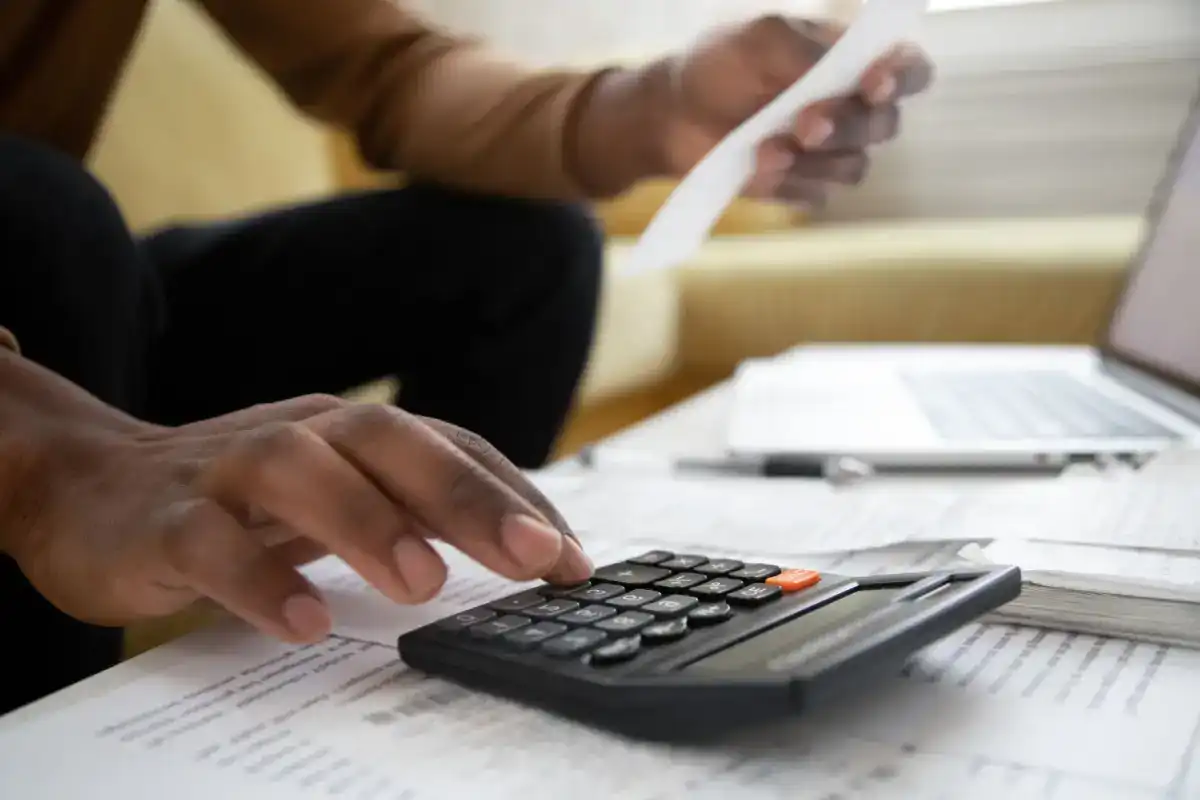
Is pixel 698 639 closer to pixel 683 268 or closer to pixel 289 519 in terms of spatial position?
pixel 289 519

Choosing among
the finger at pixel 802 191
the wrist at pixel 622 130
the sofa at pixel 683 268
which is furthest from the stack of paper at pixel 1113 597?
the sofa at pixel 683 268

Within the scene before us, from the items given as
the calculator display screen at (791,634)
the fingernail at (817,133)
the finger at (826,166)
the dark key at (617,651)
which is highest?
the fingernail at (817,133)

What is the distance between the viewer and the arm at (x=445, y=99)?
78 centimetres

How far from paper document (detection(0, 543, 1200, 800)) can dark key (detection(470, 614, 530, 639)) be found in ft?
0.06

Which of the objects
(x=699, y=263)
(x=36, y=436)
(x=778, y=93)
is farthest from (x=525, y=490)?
(x=699, y=263)

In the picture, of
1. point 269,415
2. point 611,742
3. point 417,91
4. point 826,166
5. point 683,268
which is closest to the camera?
point 611,742

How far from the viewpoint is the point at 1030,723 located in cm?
27

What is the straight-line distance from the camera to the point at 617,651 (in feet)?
0.91

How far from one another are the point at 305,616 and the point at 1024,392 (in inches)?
22.8

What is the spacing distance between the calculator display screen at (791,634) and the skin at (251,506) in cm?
7

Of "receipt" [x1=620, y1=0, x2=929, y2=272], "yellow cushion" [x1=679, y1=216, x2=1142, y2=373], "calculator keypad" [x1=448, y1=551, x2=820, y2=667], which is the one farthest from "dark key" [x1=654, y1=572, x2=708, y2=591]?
"yellow cushion" [x1=679, y1=216, x2=1142, y2=373]

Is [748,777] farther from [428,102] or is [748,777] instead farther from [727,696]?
[428,102]

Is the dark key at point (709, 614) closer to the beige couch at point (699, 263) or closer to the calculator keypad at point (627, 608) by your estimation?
the calculator keypad at point (627, 608)

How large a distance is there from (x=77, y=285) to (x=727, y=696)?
0.45 metres
